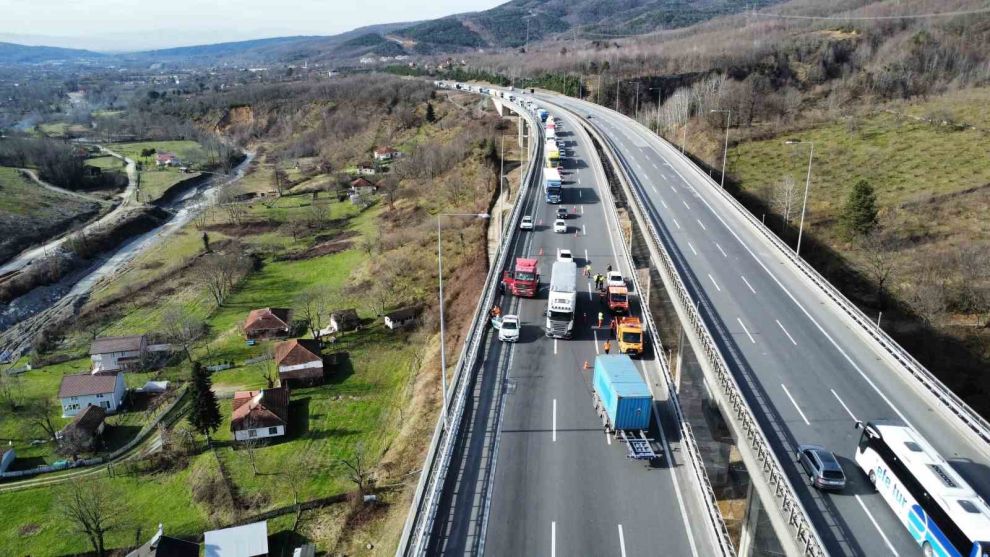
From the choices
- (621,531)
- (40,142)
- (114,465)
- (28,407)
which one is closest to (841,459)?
(621,531)

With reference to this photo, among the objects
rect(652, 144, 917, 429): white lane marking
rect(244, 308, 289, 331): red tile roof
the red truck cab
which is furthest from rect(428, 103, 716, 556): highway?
rect(244, 308, 289, 331): red tile roof

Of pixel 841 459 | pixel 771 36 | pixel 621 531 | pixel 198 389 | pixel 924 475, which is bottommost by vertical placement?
pixel 198 389

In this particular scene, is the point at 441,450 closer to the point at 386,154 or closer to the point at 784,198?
the point at 784,198

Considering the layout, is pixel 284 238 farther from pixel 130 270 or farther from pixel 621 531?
pixel 621 531

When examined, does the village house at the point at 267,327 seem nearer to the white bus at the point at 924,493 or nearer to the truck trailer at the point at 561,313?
the truck trailer at the point at 561,313

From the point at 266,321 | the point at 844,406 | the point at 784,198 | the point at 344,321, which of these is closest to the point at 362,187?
the point at 266,321

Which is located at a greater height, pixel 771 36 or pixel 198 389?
pixel 771 36

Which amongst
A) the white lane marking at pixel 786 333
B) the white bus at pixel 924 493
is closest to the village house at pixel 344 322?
the white lane marking at pixel 786 333
